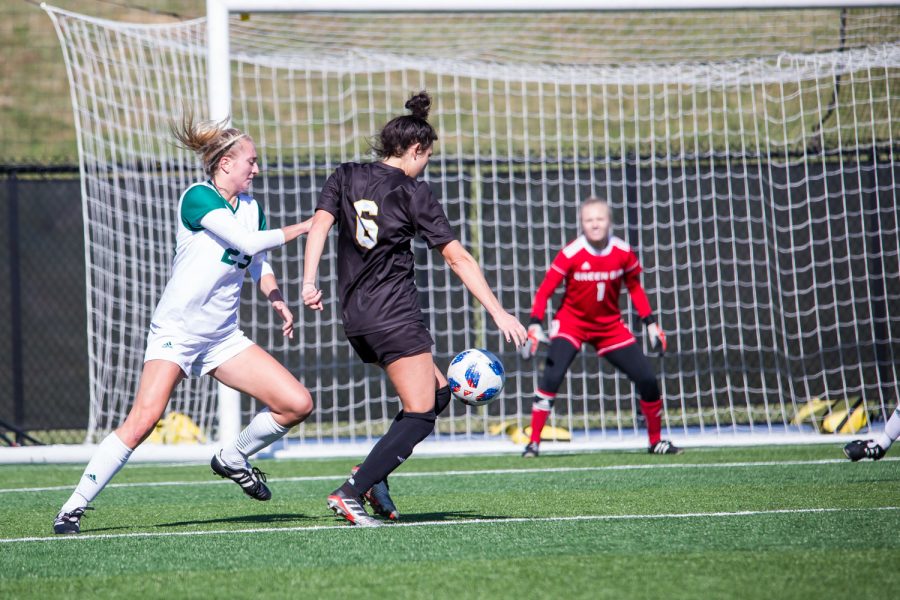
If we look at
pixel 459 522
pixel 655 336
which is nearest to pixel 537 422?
pixel 655 336

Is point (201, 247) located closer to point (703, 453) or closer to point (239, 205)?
point (239, 205)

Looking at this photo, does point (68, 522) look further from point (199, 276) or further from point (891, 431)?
point (891, 431)

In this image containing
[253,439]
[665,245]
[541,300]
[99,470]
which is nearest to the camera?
[99,470]

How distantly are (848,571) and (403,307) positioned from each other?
2.23 metres

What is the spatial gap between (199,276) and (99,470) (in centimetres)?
106

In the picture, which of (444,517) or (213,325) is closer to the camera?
(213,325)

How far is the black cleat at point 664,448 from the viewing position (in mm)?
8602

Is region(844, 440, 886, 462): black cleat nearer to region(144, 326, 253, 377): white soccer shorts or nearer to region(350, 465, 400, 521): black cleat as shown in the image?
region(350, 465, 400, 521): black cleat

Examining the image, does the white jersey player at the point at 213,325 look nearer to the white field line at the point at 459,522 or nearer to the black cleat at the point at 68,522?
the black cleat at the point at 68,522

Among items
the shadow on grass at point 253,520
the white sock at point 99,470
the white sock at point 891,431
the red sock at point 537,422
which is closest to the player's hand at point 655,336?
the red sock at point 537,422

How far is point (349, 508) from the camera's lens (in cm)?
484

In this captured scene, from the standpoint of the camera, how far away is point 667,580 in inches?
142

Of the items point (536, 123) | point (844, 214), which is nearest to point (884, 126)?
point (844, 214)

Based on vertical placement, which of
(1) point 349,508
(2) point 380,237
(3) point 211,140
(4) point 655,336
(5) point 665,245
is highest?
(3) point 211,140
